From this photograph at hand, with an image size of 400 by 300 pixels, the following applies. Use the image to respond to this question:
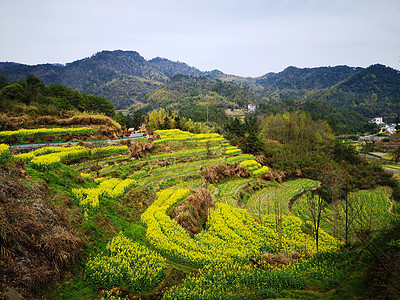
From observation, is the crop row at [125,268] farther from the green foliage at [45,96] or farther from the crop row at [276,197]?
the green foliage at [45,96]

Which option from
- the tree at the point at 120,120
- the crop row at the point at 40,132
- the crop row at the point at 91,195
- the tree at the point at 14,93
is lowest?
the crop row at the point at 91,195

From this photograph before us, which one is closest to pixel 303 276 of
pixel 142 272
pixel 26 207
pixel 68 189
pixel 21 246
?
pixel 142 272

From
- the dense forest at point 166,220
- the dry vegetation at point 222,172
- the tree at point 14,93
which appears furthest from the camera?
the dry vegetation at point 222,172

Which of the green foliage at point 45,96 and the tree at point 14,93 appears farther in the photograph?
the green foliage at point 45,96

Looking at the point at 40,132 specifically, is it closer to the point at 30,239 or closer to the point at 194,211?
the point at 194,211

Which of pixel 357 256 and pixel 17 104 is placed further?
pixel 17 104

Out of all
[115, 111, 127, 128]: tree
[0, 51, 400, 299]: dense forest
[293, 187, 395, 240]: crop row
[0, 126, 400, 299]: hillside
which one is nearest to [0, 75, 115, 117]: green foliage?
[0, 51, 400, 299]: dense forest

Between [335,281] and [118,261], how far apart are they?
29.0 ft

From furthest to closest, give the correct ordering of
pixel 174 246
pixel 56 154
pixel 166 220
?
pixel 56 154
pixel 166 220
pixel 174 246

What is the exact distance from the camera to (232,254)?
10.7 meters

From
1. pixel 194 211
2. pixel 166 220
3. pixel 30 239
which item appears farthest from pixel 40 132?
pixel 30 239

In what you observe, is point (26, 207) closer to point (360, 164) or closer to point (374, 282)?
point (374, 282)

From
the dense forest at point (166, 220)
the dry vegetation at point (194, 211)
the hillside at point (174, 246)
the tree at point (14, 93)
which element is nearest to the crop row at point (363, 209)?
the dense forest at point (166, 220)

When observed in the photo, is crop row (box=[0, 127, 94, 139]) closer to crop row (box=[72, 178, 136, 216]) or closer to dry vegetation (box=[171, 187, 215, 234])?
crop row (box=[72, 178, 136, 216])
